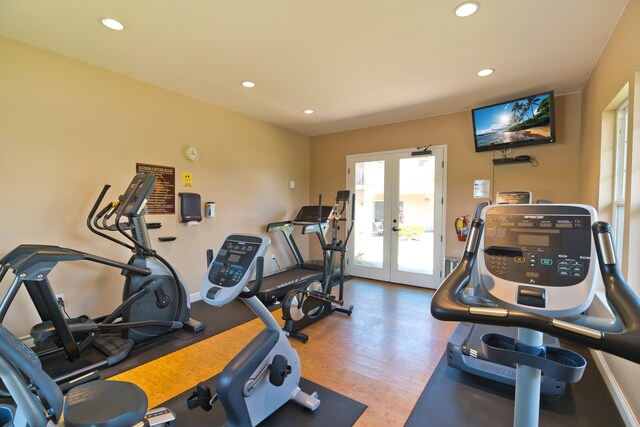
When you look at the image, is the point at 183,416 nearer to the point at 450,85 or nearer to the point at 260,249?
the point at 260,249

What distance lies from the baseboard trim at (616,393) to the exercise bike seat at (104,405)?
9.33 ft

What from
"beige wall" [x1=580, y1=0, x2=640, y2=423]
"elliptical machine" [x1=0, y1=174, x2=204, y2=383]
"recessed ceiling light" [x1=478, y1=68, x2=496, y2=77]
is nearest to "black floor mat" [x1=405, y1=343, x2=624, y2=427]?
"beige wall" [x1=580, y1=0, x2=640, y2=423]

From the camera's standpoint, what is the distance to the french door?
486cm

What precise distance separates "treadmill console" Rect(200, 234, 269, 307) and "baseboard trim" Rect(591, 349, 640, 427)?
2.52m

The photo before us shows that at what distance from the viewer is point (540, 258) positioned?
107cm

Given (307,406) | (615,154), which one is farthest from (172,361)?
(615,154)

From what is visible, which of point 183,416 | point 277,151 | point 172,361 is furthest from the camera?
point 277,151

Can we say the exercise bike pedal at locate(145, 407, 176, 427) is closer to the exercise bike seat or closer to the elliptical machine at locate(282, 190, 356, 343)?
the exercise bike seat

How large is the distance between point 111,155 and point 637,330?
4.21 meters

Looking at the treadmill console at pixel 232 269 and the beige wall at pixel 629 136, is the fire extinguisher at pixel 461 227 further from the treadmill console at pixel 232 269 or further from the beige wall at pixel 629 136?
the treadmill console at pixel 232 269

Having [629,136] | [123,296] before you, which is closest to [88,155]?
[123,296]

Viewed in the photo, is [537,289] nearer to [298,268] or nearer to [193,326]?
[193,326]

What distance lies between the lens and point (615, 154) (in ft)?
9.00

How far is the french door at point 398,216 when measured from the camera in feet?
16.0
